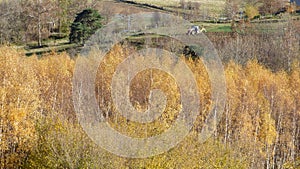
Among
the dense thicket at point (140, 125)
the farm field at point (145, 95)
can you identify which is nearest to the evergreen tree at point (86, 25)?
the farm field at point (145, 95)

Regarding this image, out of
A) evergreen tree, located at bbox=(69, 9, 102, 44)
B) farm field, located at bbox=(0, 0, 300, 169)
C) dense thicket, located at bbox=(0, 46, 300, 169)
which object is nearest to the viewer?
dense thicket, located at bbox=(0, 46, 300, 169)

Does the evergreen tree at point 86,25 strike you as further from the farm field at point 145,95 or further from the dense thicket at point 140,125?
the dense thicket at point 140,125

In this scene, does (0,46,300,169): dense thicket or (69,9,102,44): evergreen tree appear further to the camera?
(69,9,102,44): evergreen tree

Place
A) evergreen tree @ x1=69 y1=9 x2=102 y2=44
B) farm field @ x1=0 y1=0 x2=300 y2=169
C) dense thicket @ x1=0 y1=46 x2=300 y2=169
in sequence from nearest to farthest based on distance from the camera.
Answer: dense thicket @ x1=0 y1=46 x2=300 y2=169 < farm field @ x1=0 y1=0 x2=300 y2=169 < evergreen tree @ x1=69 y1=9 x2=102 y2=44

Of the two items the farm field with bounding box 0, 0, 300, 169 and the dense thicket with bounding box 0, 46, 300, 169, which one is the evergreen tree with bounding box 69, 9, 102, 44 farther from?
the dense thicket with bounding box 0, 46, 300, 169

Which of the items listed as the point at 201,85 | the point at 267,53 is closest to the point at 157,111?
the point at 201,85

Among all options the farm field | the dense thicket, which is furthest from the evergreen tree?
the dense thicket

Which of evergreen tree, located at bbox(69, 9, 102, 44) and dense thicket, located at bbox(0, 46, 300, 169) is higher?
evergreen tree, located at bbox(69, 9, 102, 44)

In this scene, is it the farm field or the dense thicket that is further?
the farm field
